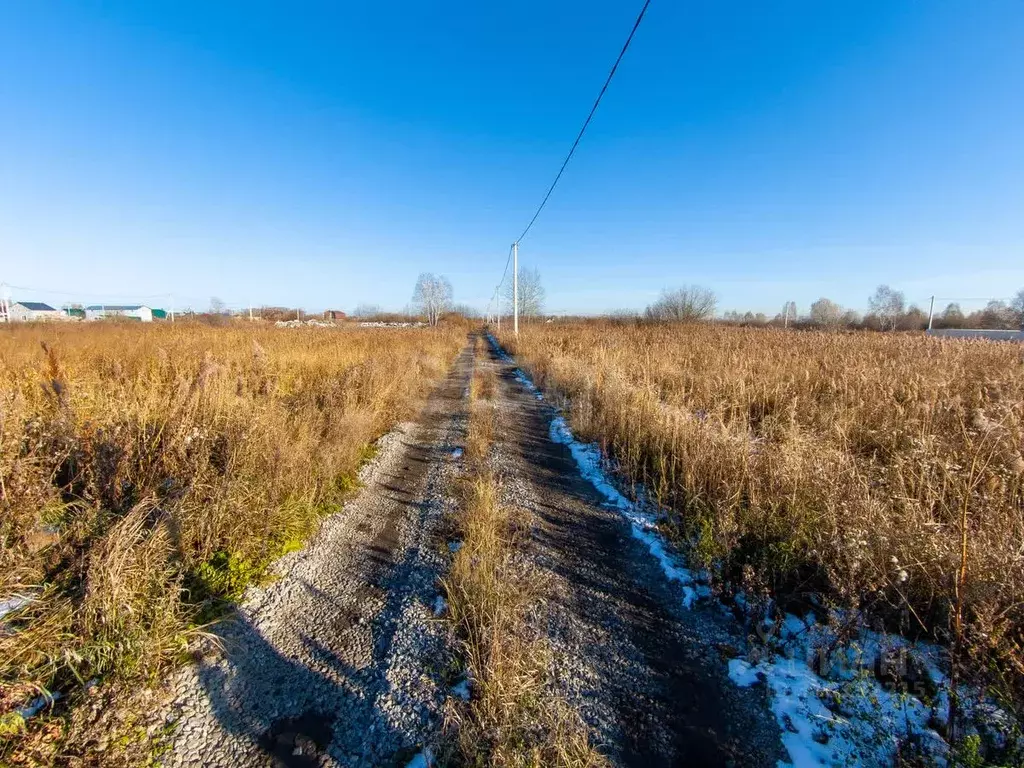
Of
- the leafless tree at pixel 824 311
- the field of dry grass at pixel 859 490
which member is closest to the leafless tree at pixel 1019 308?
the leafless tree at pixel 824 311

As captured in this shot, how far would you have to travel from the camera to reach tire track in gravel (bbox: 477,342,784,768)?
1.93 metres

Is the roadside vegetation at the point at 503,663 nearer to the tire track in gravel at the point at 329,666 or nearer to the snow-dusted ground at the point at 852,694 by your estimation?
the tire track in gravel at the point at 329,666

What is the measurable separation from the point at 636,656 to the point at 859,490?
223 cm

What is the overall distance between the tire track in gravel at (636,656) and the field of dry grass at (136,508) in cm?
235

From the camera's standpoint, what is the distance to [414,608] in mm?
2803

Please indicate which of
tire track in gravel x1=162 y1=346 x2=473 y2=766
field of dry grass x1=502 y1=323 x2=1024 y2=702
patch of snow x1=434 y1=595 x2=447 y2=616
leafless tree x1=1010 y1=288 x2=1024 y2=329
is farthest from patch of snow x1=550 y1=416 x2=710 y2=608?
leafless tree x1=1010 y1=288 x2=1024 y2=329

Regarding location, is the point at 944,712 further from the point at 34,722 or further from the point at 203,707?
the point at 34,722

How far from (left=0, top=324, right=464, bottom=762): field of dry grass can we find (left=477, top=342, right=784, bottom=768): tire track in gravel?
2351 mm

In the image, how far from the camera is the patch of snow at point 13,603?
2.09m

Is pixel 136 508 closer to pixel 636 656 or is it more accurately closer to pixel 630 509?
pixel 636 656

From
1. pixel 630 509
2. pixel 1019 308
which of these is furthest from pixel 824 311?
pixel 630 509

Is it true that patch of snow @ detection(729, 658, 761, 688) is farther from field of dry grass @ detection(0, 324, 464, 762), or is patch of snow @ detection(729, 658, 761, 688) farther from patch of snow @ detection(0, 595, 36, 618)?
patch of snow @ detection(0, 595, 36, 618)

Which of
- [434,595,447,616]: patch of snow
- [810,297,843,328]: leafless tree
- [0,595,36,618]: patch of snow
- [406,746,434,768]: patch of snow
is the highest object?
[810,297,843,328]: leafless tree

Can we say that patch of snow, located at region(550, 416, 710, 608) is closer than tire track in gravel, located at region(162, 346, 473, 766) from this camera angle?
No
